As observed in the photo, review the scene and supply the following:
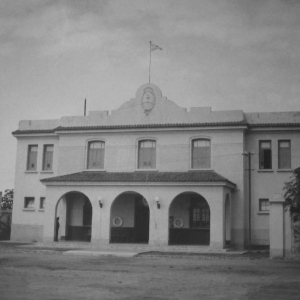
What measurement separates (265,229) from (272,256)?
8520 millimetres

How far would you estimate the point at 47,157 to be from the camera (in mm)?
34562

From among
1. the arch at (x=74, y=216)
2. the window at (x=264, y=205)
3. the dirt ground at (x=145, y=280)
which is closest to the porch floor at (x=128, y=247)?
the arch at (x=74, y=216)

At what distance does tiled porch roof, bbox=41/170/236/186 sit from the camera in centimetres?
2823

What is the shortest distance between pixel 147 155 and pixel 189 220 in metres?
4.92

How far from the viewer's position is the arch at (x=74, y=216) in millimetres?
32312

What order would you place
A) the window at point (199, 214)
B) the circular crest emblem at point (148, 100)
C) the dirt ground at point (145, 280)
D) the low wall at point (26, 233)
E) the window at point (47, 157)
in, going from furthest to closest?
the window at point (47, 157), the low wall at point (26, 233), the circular crest emblem at point (148, 100), the window at point (199, 214), the dirt ground at point (145, 280)

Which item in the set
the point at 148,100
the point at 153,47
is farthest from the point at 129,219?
the point at 153,47

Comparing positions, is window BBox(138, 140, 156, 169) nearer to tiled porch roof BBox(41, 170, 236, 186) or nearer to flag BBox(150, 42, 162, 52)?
tiled porch roof BBox(41, 170, 236, 186)

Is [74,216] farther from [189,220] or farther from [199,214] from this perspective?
[199,214]

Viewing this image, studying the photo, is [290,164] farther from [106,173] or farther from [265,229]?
[106,173]

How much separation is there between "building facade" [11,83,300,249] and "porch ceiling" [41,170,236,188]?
0.19 feet

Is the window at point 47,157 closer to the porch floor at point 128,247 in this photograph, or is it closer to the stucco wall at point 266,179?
the porch floor at point 128,247

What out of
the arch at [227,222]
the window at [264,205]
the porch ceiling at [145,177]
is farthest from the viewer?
the window at [264,205]

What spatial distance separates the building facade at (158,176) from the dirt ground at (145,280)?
29.3ft
